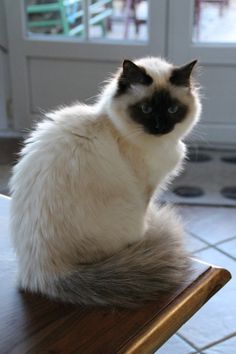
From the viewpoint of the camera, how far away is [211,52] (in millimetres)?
2508

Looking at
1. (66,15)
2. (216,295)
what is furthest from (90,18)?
(216,295)

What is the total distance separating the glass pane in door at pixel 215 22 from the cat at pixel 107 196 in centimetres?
153

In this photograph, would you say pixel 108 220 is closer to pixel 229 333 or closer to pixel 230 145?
pixel 229 333

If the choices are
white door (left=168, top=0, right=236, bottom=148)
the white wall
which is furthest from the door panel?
white door (left=168, top=0, right=236, bottom=148)

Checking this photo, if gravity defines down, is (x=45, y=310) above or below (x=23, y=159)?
below

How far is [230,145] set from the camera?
2.64 metres

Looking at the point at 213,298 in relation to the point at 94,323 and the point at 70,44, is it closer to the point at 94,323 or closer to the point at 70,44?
the point at 94,323

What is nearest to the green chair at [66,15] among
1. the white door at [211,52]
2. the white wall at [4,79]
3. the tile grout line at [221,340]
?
the white wall at [4,79]

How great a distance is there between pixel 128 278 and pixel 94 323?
0.34 ft

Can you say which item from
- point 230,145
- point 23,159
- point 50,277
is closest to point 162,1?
point 230,145

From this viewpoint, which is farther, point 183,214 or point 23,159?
point 183,214

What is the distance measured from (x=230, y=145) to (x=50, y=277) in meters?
1.91

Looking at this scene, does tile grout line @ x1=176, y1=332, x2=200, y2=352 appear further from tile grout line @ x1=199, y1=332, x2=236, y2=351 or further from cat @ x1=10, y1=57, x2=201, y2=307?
cat @ x1=10, y1=57, x2=201, y2=307

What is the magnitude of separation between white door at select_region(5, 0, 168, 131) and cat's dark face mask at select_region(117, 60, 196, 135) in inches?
59.2
